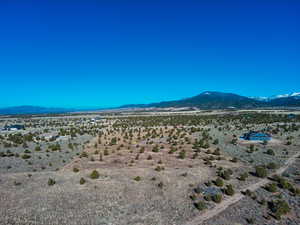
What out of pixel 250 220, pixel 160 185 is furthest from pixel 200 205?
pixel 160 185

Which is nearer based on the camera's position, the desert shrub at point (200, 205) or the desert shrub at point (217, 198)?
the desert shrub at point (200, 205)

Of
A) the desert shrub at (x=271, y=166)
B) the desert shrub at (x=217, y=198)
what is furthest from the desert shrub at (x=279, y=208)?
the desert shrub at (x=271, y=166)

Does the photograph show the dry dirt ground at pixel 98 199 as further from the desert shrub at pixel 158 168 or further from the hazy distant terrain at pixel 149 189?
the desert shrub at pixel 158 168

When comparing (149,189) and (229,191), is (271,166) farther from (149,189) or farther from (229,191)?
(149,189)

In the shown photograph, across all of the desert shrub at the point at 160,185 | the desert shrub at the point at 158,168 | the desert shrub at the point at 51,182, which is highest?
the desert shrub at the point at 51,182

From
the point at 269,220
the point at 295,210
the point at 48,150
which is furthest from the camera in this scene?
the point at 48,150

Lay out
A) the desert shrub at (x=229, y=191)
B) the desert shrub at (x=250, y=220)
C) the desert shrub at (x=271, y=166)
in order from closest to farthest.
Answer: the desert shrub at (x=250, y=220) < the desert shrub at (x=229, y=191) < the desert shrub at (x=271, y=166)

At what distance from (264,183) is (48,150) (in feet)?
68.6

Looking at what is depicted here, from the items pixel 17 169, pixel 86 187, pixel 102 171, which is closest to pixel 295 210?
pixel 86 187

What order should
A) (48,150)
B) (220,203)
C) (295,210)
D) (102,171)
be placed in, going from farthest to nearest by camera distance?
(48,150), (102,171), (220,203), (295,210)

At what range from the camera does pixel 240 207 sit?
11.6 metres

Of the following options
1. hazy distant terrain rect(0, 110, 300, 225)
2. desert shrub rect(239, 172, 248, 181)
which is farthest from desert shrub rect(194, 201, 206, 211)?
desert shrub rect(239, 172, 248, 181)

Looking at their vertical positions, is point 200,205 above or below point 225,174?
below

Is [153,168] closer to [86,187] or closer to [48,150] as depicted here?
[86,187]
